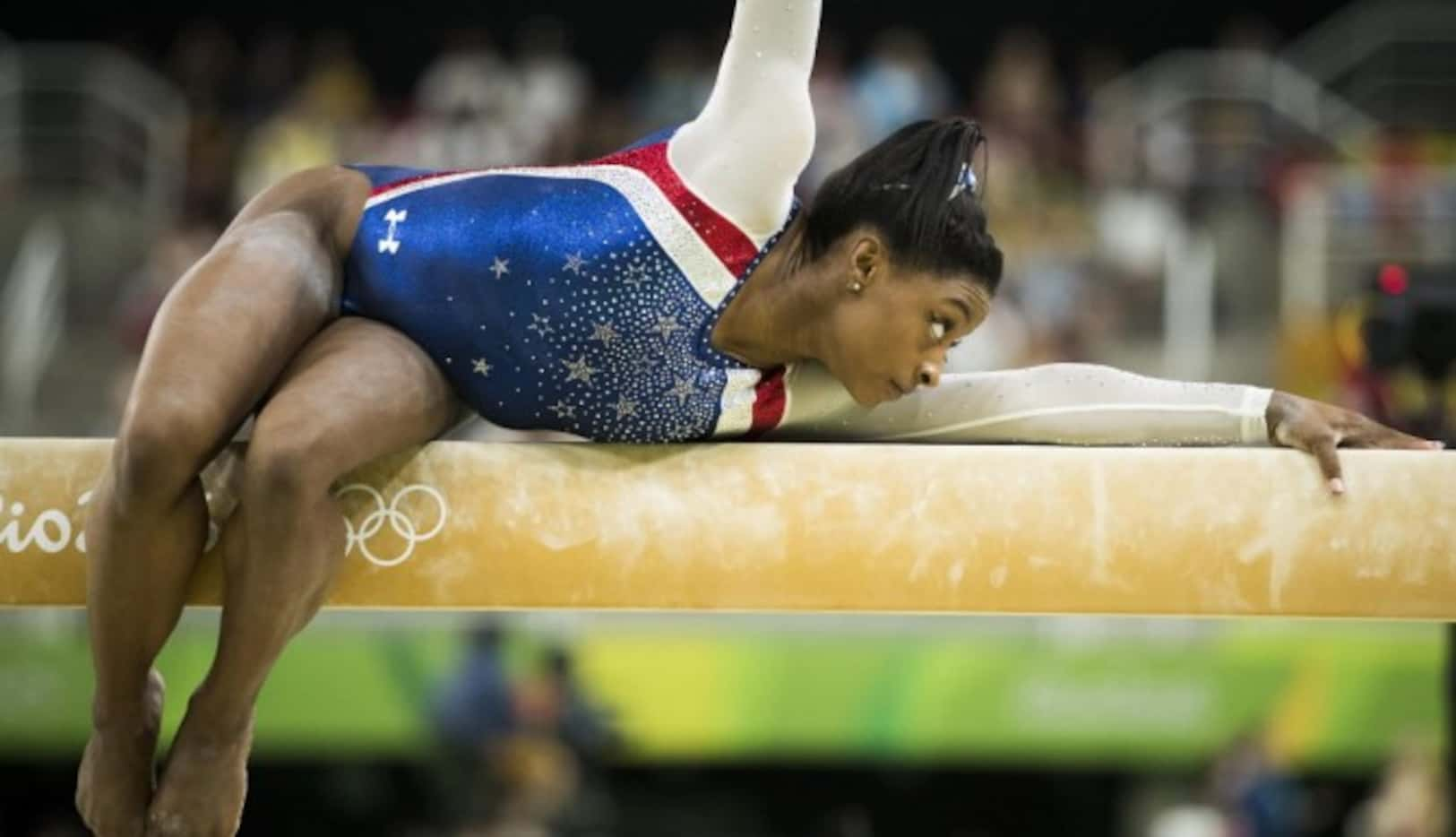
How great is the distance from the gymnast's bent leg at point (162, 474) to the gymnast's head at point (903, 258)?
2.63ft

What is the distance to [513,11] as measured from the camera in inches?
473

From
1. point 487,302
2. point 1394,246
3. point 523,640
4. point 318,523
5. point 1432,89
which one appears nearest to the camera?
point 318,523

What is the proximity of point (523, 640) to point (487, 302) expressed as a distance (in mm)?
3623

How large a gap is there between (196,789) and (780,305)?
1.09m

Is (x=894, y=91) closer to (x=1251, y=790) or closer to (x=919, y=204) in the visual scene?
(x=1251, y=790)

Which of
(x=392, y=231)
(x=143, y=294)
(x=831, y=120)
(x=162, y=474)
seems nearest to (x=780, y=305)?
(x=392, y=231)

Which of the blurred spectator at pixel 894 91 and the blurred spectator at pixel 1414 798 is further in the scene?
the blurred spectator at pixel 894 91

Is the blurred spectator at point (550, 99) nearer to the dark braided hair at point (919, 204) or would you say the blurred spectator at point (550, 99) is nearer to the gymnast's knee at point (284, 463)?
the dark braided hair at point (919, 204)

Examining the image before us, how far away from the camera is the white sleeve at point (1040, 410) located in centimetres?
289

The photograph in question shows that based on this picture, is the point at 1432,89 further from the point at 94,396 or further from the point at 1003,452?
the point at 1003,452

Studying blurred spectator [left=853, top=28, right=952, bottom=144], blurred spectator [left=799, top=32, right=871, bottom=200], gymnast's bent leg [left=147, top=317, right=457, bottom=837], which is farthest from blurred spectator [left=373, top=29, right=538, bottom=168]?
gymnast's bent leg [left=147, top=317, right=457, bottom=837]

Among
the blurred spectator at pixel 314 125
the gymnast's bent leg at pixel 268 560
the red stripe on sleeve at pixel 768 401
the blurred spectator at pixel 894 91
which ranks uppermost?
the blurred spectator at pixel 894 91

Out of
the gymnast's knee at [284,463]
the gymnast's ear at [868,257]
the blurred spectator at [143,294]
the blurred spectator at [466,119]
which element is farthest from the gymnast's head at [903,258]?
the blurred spectator at [466,119]

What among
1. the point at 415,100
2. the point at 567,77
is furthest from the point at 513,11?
the point at 567,77
